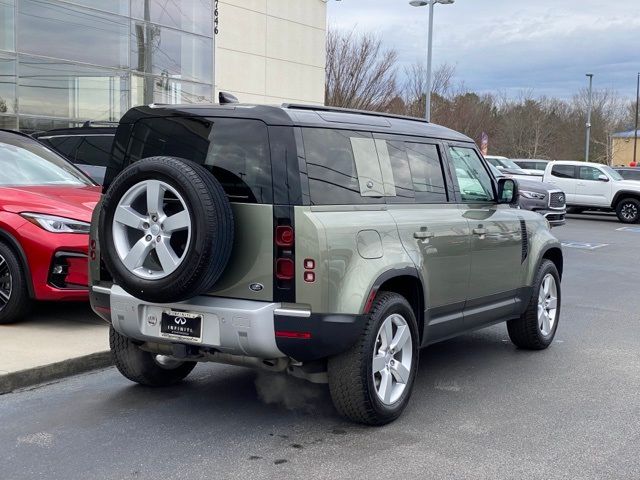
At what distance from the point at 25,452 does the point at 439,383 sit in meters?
3.00

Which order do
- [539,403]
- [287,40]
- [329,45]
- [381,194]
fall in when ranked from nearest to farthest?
[381,194]
[539,403]
[287,40]
[329,45]

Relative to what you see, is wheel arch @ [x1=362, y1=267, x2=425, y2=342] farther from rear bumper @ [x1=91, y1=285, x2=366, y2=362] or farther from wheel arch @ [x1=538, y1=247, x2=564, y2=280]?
wheel arch @ [x1=538, y1=247, x2=564, y2=280]

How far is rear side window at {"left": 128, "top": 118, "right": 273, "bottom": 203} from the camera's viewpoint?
14.5 feet

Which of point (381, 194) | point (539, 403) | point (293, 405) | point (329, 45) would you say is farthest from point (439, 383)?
point (329, 45)

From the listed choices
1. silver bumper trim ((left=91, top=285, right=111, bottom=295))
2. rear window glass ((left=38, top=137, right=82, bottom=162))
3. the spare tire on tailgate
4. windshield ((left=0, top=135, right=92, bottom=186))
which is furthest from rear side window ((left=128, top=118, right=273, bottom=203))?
rear window glass ((left=38, top=137, right=82, bottom=162))

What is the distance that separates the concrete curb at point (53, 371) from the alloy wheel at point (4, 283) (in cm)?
129

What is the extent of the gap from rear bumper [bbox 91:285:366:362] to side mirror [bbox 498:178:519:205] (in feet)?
8.00

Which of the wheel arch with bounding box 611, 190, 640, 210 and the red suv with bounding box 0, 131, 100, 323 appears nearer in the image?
the red suv with bounding box 0, 131, 100, 323

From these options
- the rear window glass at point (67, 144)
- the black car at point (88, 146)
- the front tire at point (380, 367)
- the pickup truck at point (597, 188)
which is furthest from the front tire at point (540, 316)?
the pickup truck at point (597, 188)

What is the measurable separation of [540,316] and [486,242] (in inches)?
54.4

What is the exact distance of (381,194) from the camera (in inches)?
195

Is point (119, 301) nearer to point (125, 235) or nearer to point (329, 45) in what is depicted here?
point (125, 235)

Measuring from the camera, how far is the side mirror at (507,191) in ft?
21.0

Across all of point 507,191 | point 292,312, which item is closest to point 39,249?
point 292,312
